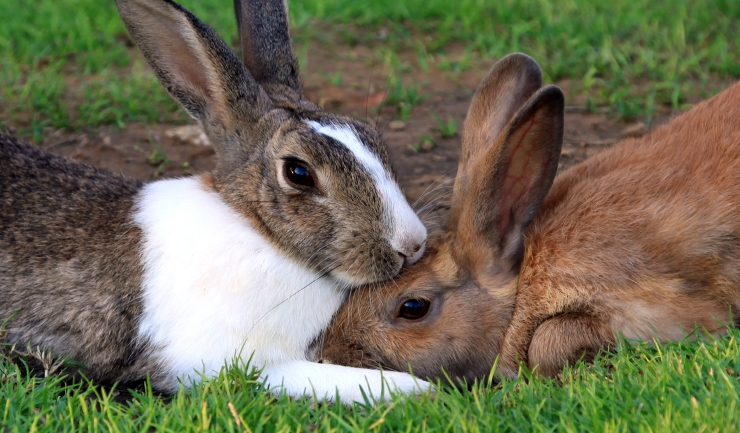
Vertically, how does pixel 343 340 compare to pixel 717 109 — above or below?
below

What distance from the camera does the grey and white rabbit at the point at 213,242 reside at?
346cm

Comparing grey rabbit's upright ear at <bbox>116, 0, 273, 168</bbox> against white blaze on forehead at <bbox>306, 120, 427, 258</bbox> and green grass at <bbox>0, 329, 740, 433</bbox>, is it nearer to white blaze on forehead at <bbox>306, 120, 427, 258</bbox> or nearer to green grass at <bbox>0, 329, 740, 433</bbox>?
white blaze on forehead at <bbox>306, 120, 427, 258</bbox>

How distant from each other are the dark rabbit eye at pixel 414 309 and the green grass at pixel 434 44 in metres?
2.64

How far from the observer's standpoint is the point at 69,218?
3.87 metres

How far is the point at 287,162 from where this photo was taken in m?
3.55

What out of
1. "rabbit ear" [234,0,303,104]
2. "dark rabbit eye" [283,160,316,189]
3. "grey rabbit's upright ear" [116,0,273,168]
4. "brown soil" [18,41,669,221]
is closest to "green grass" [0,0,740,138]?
"brown soil" [18,41,669,221]

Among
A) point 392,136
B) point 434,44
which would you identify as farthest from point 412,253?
point 434,44

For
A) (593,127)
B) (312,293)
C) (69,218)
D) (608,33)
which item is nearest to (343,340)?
(312,293)

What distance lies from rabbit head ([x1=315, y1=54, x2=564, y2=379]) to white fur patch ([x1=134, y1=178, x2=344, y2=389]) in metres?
0.16

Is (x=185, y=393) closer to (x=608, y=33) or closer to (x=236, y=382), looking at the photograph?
(x=236, y=382)

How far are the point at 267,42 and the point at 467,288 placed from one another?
1.48 meters

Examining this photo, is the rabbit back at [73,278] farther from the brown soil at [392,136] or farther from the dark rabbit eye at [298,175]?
the brown soil at [392,136]

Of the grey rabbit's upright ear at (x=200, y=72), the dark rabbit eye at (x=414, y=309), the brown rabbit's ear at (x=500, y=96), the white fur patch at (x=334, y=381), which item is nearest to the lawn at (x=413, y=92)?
the white fur patch at (x=334, y=381)

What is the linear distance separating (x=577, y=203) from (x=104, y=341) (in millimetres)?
2093
